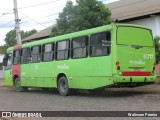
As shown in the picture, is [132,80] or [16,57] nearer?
[132,80]

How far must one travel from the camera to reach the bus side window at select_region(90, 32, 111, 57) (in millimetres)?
15633

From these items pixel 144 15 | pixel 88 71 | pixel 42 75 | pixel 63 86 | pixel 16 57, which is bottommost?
pixel 63 86

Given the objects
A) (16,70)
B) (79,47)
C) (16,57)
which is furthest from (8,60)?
(79,47)

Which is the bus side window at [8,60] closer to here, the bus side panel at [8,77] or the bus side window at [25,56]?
the bus side panel at [8,77]

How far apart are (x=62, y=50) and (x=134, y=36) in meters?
4.09

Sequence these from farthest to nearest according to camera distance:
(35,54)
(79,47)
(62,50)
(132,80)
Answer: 1. (35,54)
2. (62,50)
3. (79,47)
4. (132,80)

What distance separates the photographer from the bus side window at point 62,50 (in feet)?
60.2

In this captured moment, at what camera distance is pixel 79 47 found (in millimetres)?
17375

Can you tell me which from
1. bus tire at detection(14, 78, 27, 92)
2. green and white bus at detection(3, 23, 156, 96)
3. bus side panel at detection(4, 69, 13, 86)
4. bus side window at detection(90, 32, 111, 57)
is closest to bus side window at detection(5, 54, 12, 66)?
bus side panel at detection(4, 69, 13, 86)

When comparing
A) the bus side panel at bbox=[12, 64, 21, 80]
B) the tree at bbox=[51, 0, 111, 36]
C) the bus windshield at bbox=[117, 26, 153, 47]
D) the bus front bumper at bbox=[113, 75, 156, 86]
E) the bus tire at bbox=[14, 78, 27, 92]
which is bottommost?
the bus tire at bbox=[14, 78, 27, 92]

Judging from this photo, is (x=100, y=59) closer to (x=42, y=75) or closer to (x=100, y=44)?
(x=100, y=44)

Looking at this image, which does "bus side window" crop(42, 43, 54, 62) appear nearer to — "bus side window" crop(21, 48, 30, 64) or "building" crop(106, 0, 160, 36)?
"bus side window" crop(21, 48, 30, 64)

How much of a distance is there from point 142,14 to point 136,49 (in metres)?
10.00

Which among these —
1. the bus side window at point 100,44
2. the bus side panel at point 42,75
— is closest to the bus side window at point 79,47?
the bus side window at point 100,44
